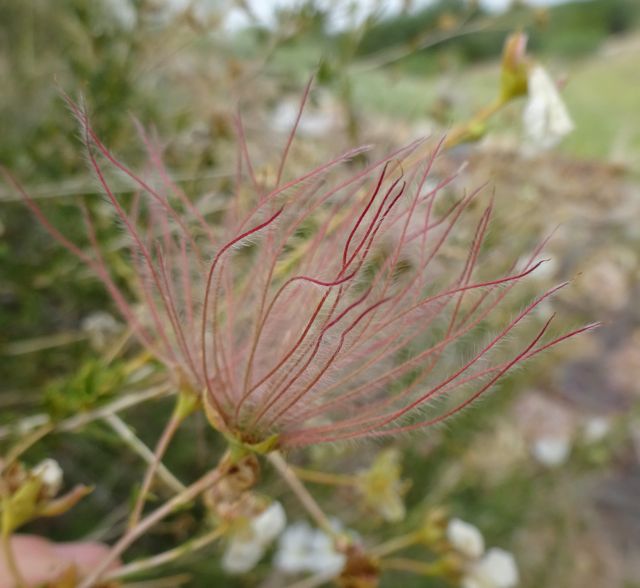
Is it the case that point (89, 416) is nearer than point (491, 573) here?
Yes

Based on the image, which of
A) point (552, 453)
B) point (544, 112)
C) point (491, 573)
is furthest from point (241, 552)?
point (552, 453)

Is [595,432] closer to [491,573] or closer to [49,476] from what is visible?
[491,573]

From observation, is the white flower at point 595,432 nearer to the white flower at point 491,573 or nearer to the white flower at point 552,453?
the white flower at point 552,453

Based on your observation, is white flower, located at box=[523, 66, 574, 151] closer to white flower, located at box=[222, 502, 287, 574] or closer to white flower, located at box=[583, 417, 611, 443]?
white flower, located at box=[222, 502, 287, 574]

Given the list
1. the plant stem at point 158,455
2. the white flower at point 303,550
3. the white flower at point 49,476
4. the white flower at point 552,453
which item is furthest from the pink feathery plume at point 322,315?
the white flower at point 552,453

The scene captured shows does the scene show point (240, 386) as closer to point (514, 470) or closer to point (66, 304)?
point (66, 304)

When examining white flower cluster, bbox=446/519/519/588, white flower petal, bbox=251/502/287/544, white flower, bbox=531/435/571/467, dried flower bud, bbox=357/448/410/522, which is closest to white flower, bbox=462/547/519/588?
white flower cluster, bbox=446/519/519/588

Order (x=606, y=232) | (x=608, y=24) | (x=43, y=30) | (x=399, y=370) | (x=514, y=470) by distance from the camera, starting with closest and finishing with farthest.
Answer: (x=399, y=370), (x=514, y=470), (x=606, y=232), (x=43, y=30), (x=608, y=24)

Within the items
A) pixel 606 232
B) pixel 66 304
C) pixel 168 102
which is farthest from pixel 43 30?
pixel 606 232
